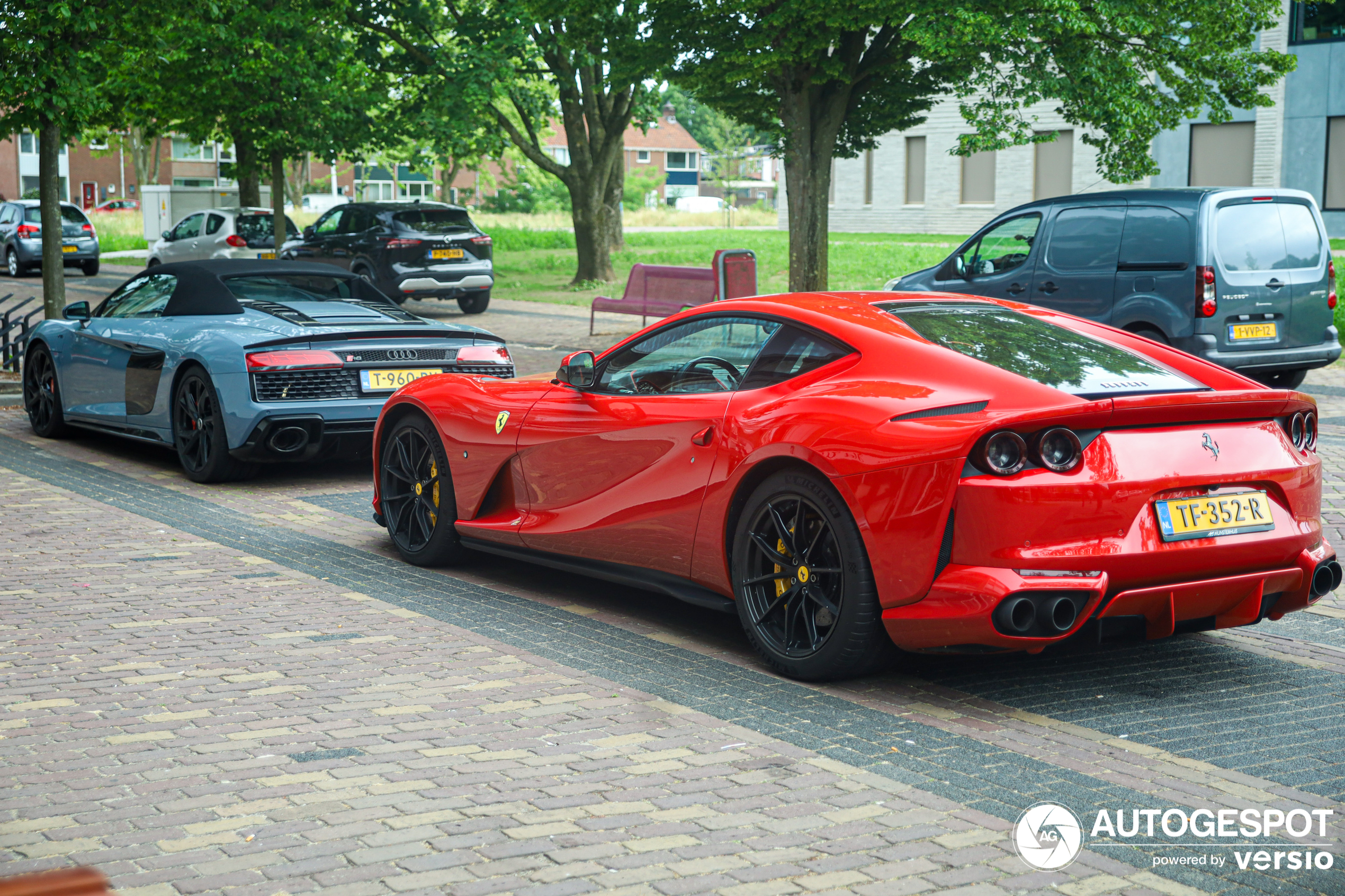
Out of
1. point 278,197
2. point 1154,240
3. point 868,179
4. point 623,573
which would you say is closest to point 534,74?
point 278,197

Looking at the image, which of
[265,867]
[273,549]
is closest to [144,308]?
[273,549]

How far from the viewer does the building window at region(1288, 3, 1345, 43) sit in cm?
3269

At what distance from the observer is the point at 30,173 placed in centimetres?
8594

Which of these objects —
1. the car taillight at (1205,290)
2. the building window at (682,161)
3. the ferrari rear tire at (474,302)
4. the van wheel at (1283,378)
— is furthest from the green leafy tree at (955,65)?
the building window at (682,161)

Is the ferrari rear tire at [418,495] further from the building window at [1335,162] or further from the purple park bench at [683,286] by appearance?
the building window at [1335,162]

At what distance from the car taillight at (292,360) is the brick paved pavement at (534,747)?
2154 mm

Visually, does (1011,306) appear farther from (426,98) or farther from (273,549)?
(426,98)

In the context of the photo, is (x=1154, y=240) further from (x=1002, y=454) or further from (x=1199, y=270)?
(x=1002, y=454)

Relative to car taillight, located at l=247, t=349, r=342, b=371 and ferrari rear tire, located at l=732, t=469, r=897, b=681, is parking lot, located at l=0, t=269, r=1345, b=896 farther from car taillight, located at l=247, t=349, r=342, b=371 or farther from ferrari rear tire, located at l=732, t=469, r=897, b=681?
car taillight, located at l=247, t=349, r=342, b=371

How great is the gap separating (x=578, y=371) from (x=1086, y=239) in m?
7.65

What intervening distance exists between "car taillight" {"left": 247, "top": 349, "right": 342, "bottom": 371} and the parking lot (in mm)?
2021

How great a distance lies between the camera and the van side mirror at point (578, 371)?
19.8 feet

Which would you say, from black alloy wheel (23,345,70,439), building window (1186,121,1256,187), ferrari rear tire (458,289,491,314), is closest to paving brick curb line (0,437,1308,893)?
black alloy wheel (23,345,70,439)

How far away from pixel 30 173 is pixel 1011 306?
3578 inches
